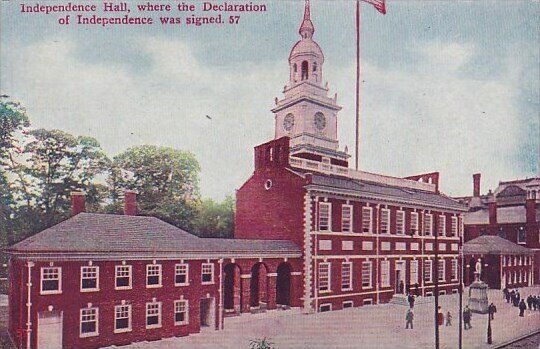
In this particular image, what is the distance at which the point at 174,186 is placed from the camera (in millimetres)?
25406

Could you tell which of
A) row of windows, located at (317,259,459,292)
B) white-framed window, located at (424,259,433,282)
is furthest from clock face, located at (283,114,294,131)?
white-framed window, located at (424,259,433,282)

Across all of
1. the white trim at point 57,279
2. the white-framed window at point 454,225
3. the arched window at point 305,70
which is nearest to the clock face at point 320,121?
the arched window at point 305,70

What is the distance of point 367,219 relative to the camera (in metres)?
23.5

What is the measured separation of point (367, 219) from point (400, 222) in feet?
8.51

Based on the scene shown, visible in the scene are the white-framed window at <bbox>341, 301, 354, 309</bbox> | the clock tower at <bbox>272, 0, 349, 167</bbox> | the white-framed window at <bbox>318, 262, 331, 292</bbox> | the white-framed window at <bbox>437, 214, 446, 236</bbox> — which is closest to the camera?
the white-framed window at <bbox>318, 262, 331, 292</bbox>

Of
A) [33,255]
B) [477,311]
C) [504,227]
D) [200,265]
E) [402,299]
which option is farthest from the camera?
[504,227]

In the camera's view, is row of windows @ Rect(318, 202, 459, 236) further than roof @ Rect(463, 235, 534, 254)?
No

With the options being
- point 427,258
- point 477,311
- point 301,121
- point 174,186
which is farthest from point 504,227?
point 174,186

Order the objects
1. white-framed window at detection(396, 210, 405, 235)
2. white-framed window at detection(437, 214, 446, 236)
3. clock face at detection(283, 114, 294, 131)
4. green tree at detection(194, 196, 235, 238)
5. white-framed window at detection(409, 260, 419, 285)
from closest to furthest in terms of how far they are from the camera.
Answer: white-framed window at detection(396, 210, 405, 235)
clock face at detection(283, 114, 294, 131)
white-framed window at detection(409, 260, 419, 285)
green tree at detection(194, 196, 235, 238)
white-framed window at detection(437, 214, 446, 236)

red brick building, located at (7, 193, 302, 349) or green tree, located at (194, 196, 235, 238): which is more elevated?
green tree, located at (194, 196, 235, 238)

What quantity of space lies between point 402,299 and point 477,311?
11.1 feet

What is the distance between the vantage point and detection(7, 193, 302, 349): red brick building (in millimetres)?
13914

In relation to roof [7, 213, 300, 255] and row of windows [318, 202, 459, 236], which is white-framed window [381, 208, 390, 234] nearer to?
row of windows [318, 202, 459, 236]

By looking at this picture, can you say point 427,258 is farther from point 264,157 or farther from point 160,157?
point 160,157
